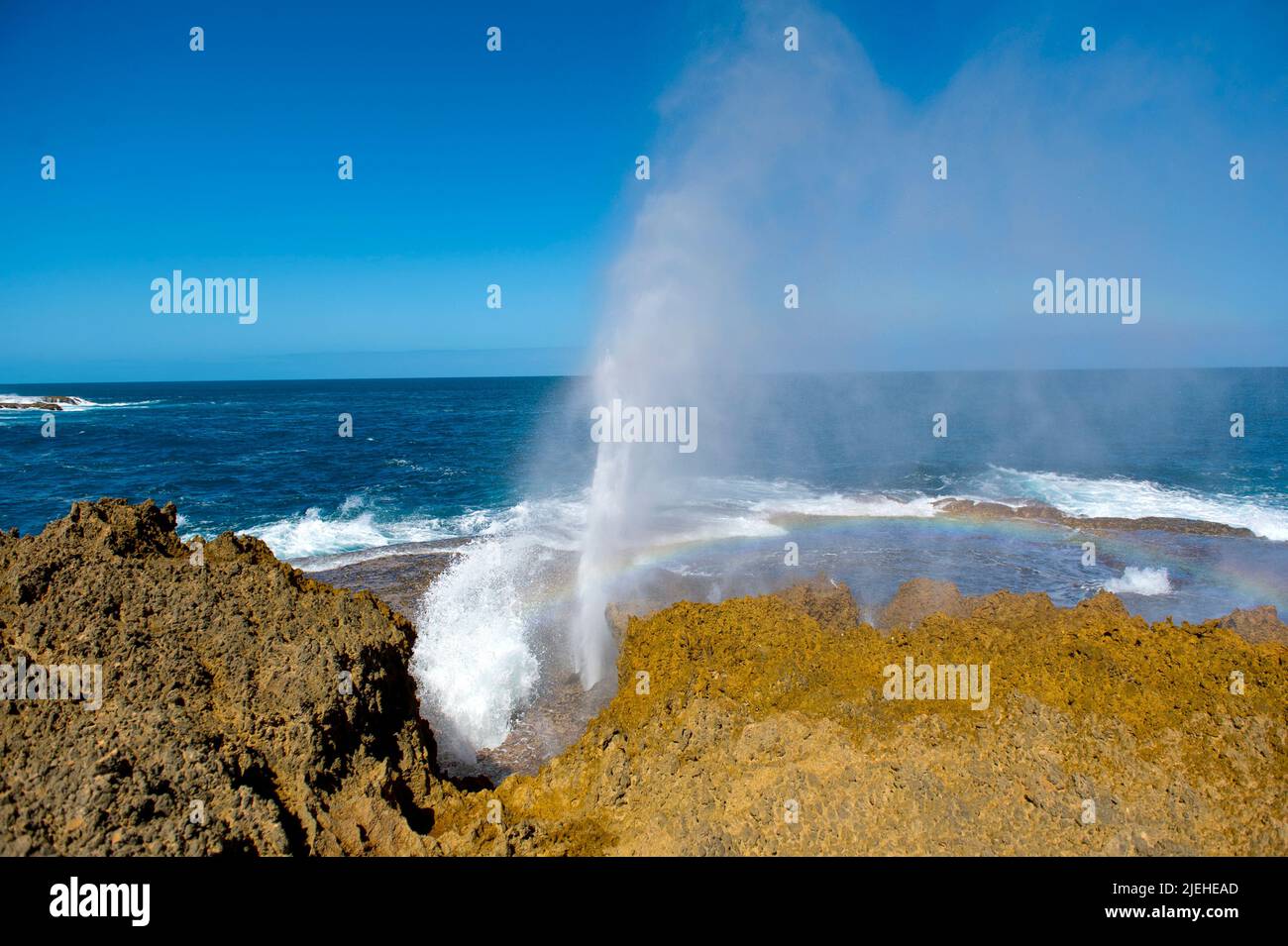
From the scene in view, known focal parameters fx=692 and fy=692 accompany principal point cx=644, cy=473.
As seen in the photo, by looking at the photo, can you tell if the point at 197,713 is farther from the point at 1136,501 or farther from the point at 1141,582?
the point at 1136,501

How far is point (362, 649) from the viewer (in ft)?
26.4

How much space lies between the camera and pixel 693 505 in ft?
126

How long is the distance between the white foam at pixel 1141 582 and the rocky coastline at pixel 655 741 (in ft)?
69.7

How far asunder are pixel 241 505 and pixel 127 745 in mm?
38012

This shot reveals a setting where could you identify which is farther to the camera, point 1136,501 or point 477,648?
point 1136,501

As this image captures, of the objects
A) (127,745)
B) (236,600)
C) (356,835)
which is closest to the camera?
(127,745)

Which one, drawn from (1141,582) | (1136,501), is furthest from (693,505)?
(1136,501)

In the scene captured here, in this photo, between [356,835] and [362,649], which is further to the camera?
[362,649]

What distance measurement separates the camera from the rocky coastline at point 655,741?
19.6 feet

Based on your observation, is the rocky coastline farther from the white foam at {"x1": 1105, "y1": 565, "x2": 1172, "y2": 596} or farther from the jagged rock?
the white foam at {"x1": 1105, "y1": 565, "x2": 1172, "y2": 596}

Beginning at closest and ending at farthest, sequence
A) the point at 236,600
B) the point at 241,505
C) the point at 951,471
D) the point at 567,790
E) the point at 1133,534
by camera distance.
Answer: the point at 567,790, the point at 236,600, the point at 1133,534, the point at 241,505, the point at 951,471

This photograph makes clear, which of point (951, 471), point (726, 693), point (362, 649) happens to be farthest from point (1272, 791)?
point (951, 471)

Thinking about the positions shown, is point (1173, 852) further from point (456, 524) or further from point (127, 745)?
point (456, 524)

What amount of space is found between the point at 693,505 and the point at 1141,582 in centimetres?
2039
